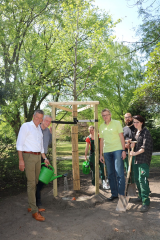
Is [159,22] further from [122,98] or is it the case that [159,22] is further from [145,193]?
[122,98]

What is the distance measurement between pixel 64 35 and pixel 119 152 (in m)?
8.15

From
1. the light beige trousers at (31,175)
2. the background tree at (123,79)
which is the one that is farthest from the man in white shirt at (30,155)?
the background tree at (123,79)

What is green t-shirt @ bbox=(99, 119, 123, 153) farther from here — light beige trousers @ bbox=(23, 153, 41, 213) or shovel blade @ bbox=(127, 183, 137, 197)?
light beige trousers @ bbox=(23, 153, 41, 213)

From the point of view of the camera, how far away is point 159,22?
6.97 meters

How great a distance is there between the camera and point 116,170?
4.77 metres

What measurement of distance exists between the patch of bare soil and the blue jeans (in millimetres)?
312

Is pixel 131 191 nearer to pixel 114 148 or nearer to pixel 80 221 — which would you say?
pixel 114 148

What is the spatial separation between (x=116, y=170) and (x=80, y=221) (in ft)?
4.17

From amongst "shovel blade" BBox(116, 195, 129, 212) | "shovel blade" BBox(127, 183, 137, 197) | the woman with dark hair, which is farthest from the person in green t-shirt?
"shovel blade" BBox(127, 183, 137, 197)

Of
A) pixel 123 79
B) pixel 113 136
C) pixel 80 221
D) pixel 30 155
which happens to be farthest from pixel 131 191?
pixel 123 79

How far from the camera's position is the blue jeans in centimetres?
474

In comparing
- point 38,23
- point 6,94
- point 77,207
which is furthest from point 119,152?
point 38,23

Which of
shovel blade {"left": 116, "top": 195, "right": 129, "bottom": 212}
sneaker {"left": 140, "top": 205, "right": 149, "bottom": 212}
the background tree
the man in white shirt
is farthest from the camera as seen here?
the background tree

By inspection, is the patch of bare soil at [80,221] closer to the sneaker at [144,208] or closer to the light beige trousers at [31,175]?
the sneaker at [144,208]
